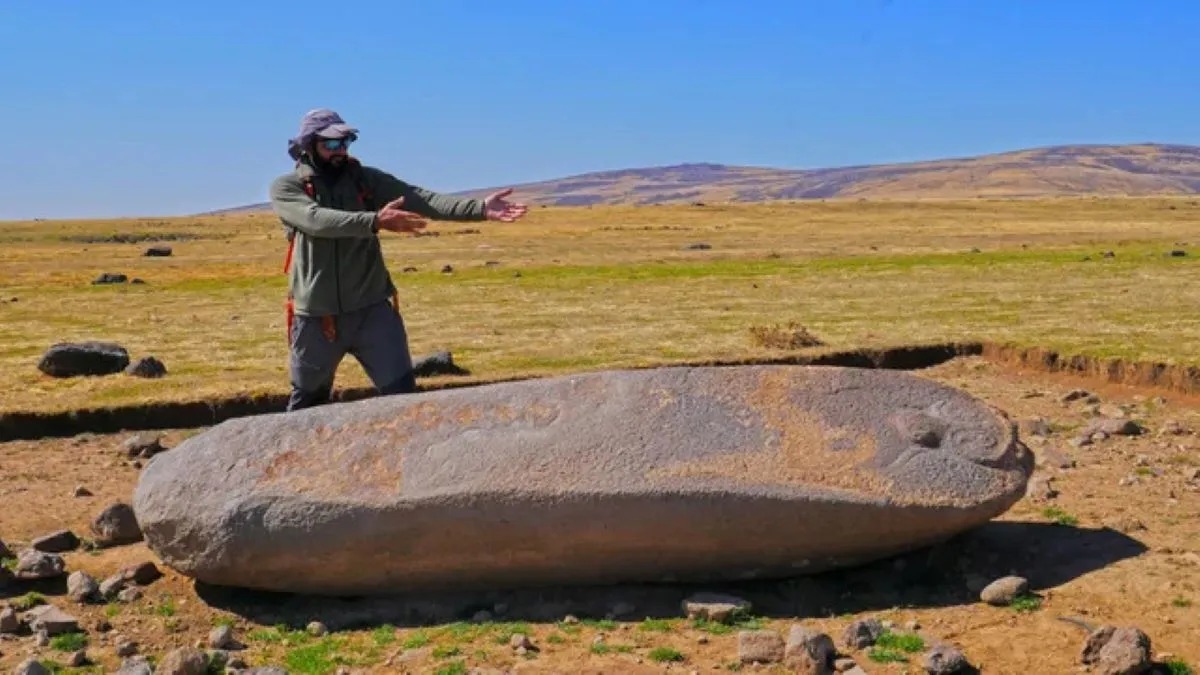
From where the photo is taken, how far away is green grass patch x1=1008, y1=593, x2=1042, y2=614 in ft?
27.8

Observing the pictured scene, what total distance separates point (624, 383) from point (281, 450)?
8.01 feet

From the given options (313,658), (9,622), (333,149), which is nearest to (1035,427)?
(333,149)

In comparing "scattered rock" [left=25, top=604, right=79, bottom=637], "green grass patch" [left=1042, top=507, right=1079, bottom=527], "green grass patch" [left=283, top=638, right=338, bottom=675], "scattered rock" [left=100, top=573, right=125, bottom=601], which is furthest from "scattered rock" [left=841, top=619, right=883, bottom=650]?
"scattered rock" [left=100, top=573, right=125, bottom=601]

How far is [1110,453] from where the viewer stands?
41.7ft

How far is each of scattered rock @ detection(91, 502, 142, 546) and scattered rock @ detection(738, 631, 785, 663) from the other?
5262 millimetres

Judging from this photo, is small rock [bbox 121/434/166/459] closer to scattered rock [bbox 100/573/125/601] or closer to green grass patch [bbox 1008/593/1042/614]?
scattered rock [bbox 100/573/125/601]

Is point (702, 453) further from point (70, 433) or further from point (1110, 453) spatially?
point (70, 433)

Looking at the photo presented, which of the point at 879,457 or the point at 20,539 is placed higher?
the point at 879,457

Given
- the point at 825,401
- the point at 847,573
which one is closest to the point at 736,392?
the point at 825,401

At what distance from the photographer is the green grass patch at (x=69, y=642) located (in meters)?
8.47

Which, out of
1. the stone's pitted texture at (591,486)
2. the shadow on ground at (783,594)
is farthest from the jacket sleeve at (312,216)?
the shadow on ground at (783,594)

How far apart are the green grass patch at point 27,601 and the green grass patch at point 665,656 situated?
14.1ft

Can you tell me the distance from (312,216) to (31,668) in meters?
3.63

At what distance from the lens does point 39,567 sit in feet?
31.8
